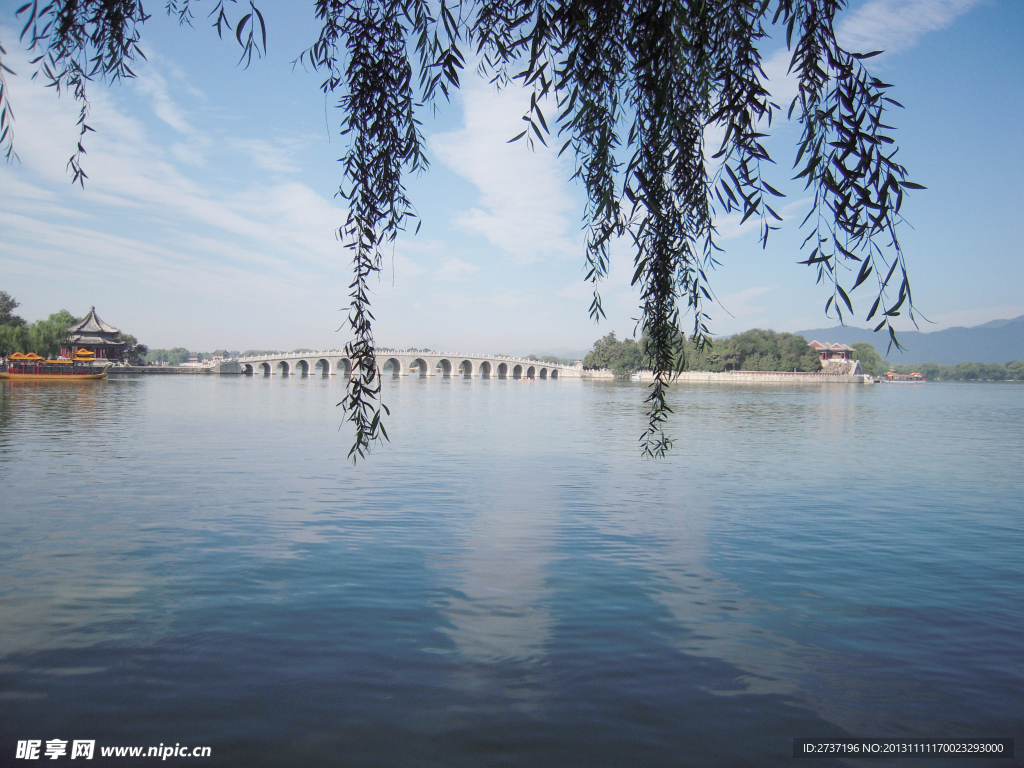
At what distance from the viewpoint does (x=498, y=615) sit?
258 inches

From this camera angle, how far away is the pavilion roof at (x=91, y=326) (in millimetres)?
94062

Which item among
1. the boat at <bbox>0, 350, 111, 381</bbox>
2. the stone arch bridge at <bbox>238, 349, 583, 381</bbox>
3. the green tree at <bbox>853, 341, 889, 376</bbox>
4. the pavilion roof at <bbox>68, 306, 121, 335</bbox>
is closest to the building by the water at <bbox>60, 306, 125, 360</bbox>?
the pavilion roof at <bbox>68, 306, 121, 335</bbox>

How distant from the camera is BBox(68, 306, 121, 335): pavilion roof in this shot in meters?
94.1

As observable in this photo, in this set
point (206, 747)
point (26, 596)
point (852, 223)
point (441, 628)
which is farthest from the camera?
point (26, 596)

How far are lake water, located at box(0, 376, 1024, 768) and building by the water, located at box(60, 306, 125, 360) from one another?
300ft

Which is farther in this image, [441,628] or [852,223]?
[441,628]

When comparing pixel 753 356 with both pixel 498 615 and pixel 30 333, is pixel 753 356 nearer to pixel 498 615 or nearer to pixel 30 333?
pixel 30 333

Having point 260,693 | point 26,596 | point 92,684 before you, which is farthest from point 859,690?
point 26,596

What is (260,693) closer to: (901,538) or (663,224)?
(663,224)

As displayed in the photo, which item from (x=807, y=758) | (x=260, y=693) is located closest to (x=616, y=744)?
(x=807, y=758)

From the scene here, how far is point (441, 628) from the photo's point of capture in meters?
6.17

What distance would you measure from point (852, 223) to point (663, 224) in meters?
1.25

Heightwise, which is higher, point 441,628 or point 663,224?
point 663,224

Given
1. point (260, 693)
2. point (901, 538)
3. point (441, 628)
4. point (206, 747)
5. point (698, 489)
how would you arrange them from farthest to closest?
1. point (698, 489)
2. point (901, 538)
3. point (441, 628)
4. point (260, 693)
5. point (206, 747)
